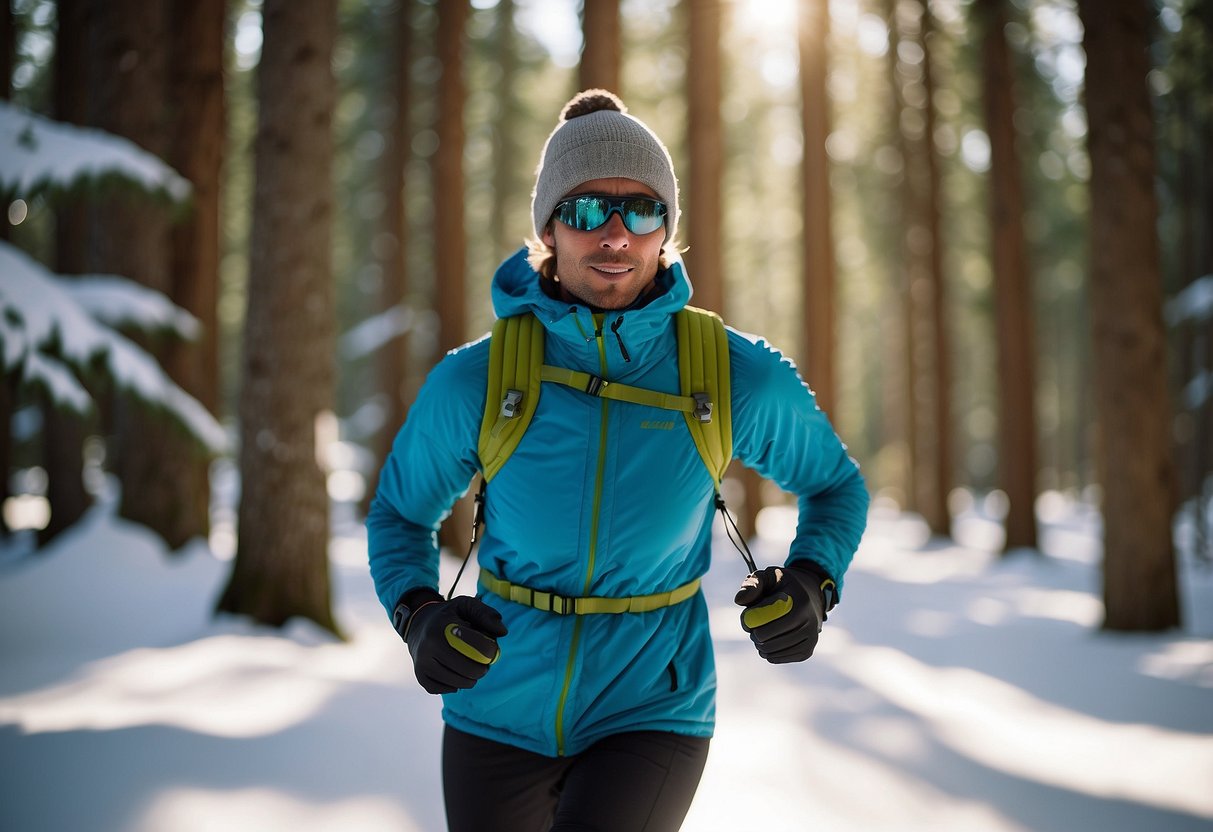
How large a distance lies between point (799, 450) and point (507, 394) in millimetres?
802

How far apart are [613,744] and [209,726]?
→ 4.39 meters

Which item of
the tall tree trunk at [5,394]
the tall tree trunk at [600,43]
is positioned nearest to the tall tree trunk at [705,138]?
the tall tree trunk at [600,43]

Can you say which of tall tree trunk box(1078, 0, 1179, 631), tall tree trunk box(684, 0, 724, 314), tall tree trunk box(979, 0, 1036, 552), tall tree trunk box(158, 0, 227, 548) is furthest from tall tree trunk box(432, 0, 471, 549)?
tall tree trunk box(979, 0, 1036, 552)

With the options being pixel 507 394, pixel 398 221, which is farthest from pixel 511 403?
pixel 398 221

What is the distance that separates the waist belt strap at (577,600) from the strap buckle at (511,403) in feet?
1.44

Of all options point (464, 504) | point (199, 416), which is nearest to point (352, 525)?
point (464, 504)

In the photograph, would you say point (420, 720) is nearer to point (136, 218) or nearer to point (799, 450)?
point (799, 450)

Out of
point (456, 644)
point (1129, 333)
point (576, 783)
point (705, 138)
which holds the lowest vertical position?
point (576, 783)

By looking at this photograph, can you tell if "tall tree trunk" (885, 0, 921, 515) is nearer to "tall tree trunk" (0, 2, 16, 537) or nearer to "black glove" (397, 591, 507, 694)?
"tall tree trunk" (0, 2, 16, 537)

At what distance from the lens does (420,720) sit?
6102mm

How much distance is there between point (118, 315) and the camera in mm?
8758

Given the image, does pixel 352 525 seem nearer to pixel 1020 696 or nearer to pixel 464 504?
pixel 464 504

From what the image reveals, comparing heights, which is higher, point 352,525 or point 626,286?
point 626,286

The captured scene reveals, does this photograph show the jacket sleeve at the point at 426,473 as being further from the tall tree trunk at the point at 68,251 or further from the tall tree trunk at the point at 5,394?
the tall tree trunk at the point at 5,394
